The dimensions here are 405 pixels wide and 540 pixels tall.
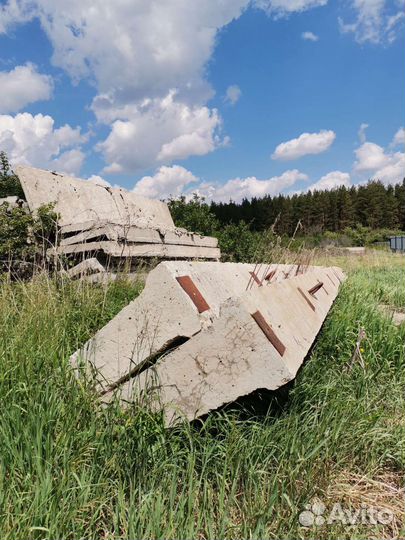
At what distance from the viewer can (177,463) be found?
212 centimetres

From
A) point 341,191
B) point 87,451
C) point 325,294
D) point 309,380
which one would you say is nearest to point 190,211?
point 325,294

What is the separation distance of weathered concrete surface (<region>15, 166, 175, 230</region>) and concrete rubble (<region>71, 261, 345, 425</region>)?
3.05m

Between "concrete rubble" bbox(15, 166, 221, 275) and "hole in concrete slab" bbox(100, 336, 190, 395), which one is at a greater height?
"concrete rubble" bbox(15, 166, 221, 275)

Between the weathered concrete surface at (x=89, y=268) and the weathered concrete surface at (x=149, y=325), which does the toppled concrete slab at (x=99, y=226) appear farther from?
the weathered concrete surface at (x=149, y=325)

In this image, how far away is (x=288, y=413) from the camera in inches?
99.7

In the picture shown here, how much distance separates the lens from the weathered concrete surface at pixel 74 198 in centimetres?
640

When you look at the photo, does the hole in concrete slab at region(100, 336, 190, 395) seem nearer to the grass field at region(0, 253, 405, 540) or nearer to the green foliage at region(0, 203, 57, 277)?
the grass field at region(0, 253, 405, 540)

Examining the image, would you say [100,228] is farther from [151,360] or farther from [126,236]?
[151,360]

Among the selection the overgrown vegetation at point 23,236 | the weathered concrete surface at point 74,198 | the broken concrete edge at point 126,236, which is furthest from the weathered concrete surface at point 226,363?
the overgrown vegetation at point 23,236

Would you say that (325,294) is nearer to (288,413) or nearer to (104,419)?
(288,413)

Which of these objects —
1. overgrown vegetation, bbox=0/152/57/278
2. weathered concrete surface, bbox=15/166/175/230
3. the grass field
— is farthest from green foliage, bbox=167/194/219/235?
the grass field

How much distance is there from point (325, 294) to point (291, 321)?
181 cm

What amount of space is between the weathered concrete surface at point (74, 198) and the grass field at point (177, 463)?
11.3 feet

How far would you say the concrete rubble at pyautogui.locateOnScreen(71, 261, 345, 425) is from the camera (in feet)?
6.93
